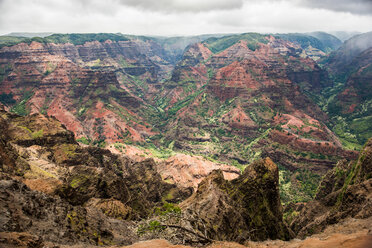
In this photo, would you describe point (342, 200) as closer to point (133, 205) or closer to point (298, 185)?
point (133, 205)

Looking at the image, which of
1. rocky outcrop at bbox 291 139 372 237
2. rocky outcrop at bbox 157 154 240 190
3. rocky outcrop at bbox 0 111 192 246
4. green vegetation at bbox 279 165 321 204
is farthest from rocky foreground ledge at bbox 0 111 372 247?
green vegetation at bbox 279 165 321 204

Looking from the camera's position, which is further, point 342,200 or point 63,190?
point 342,200

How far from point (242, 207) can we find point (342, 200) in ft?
66.6

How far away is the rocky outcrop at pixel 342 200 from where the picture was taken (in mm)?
42500

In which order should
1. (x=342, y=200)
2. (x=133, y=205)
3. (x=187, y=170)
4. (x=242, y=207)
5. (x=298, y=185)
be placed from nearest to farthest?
(x=342, y=200), (x=242, y=207), (x=133, y=205), (x=187, y=170), (x=298, y=185)

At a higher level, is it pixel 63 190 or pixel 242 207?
pixel 63 190

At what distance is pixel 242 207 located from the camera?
170ft

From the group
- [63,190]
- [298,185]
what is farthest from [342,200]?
[298,185]

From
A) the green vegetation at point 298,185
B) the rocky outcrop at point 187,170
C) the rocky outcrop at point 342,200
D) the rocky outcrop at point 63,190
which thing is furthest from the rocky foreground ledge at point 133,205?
the green vegetation at point 298,185

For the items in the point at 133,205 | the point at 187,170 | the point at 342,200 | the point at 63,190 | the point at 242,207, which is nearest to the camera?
the point at 63,190

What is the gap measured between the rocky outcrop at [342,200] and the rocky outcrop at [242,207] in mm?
9396

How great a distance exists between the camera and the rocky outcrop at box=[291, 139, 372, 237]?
42500mm

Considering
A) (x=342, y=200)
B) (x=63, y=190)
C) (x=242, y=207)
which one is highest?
(x=63, y=190)

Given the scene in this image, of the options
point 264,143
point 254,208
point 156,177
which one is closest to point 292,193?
point 264,143
